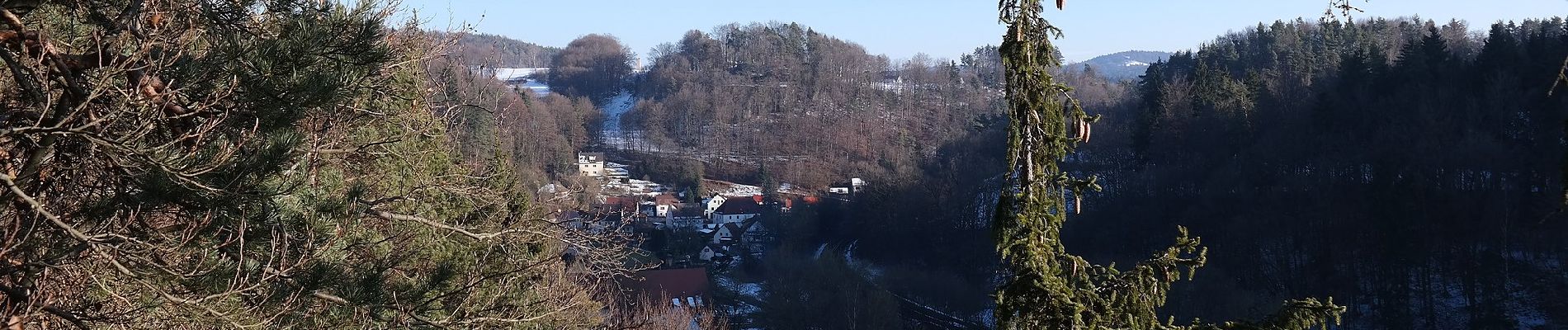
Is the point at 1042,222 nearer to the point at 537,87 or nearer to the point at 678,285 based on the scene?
the point at 678,285

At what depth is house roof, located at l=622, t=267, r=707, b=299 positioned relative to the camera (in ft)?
87.0

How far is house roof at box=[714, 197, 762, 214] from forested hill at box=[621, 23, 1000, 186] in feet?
23.2

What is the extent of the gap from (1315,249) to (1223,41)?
3399 cm

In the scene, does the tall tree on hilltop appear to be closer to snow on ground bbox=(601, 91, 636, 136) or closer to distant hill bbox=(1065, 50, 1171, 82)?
snow on ground bbox=(601, 91, 636, 136)

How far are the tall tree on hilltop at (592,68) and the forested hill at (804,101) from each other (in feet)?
13.5

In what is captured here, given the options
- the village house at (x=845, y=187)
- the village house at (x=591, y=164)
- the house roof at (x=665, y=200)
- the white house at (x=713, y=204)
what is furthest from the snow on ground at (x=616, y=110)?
the white house at (x=713, y=204)

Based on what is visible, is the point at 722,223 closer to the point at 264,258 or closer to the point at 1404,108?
the point at 1404,108

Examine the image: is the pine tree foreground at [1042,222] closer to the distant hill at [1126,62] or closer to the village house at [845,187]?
the village house at [845,187]

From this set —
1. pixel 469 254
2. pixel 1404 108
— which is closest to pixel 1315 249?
pixel 1404 108

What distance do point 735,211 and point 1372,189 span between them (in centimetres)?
2774

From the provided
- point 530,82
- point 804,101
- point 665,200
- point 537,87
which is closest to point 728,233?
point 665,200

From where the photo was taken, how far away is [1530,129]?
22.2 m

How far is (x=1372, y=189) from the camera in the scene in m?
23.5

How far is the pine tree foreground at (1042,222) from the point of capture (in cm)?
287
